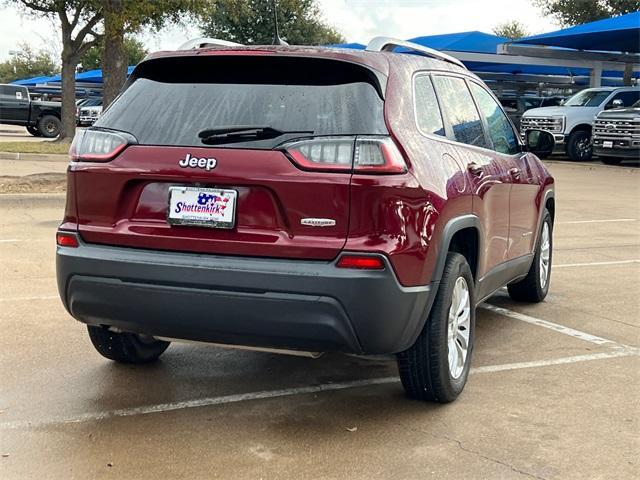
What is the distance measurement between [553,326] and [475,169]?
179 centimetres

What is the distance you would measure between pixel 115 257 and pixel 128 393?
91 cm

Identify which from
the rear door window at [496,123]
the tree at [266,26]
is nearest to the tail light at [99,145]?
the rear door window at [496,123]

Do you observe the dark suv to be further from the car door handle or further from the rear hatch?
the car door handle

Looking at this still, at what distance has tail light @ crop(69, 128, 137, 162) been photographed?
384 cm

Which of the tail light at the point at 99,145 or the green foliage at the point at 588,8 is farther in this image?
the green foliage at the point at 588,8

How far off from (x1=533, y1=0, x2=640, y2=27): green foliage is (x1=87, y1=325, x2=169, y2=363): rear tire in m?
41.9

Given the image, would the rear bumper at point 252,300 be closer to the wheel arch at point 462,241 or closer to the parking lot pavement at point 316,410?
the wheel arch at point 462,241

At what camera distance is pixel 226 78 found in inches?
153

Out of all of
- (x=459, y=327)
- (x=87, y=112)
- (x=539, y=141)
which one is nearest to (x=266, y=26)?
(x=87, y=112)

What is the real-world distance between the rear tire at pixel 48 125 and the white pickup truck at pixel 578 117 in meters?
17.6

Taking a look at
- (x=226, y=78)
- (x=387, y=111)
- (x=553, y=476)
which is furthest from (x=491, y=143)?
(x=553, y=476)

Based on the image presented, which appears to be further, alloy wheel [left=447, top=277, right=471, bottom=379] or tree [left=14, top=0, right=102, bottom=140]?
tree [left=14, top=0, right=102, bottom=140]

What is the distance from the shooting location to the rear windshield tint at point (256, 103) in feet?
12.0

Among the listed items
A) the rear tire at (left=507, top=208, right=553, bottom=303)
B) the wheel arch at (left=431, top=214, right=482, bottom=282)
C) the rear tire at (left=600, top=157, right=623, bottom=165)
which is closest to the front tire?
A: the wheel arch at (left=431, top=214, right=482, bottom=282)
